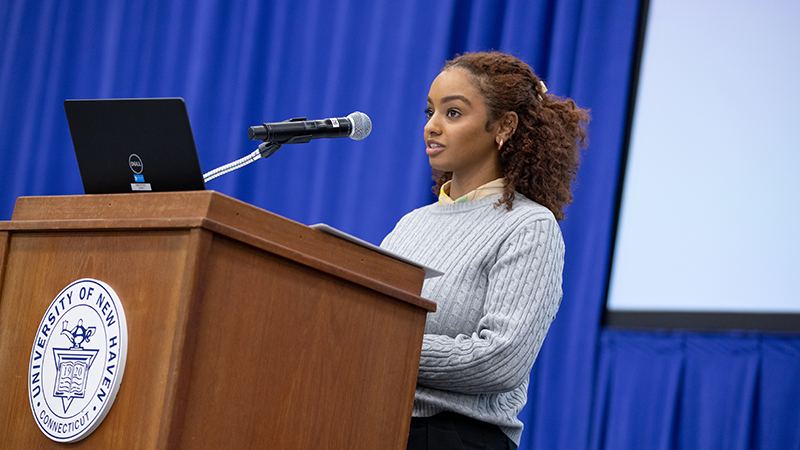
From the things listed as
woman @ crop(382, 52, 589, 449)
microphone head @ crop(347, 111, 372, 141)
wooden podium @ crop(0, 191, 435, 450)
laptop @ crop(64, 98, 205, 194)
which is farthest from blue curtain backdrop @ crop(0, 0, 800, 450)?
laptop @ crop(64, 98, 205, 194)

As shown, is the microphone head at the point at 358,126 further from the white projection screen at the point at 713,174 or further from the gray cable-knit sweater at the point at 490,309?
the white projection screen at the point at 713,174

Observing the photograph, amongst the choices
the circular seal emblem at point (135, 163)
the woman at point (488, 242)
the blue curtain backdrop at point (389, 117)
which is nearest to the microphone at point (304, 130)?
the circular seal emblem at point (135, 163)

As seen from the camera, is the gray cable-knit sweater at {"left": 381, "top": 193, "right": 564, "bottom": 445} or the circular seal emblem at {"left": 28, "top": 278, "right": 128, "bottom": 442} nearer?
the circular seal emblem at {"left": 28, "top": 278, "right": 128, "bottom": 442}

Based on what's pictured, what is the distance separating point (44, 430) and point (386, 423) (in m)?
0.43

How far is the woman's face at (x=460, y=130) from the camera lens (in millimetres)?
1587

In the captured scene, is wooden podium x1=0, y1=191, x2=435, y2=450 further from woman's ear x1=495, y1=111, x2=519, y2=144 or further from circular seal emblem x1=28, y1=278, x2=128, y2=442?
woman's ear x1=495, y1=111, x2=519, y2=144

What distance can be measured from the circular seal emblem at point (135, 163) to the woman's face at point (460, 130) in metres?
0.70

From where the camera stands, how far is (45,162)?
3.49 meters

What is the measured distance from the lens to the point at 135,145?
1030 mm

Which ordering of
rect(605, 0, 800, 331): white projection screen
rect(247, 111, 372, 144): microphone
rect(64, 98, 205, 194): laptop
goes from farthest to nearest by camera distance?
rect(605, 0, 800, 331): white projection screen, rect(247, 111, 372, 144): microphone, rect(64, 98, 205, 194): laptop

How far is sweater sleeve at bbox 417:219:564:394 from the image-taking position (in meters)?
1.27

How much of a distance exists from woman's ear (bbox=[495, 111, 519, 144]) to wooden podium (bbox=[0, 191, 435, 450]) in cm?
59

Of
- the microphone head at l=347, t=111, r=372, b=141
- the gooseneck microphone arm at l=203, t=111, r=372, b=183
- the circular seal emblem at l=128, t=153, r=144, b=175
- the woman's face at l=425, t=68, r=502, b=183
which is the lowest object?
the circular seal emblem at l=128, t=153, r=144, b=175

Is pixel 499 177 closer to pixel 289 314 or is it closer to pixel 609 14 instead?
pixel 289 314
